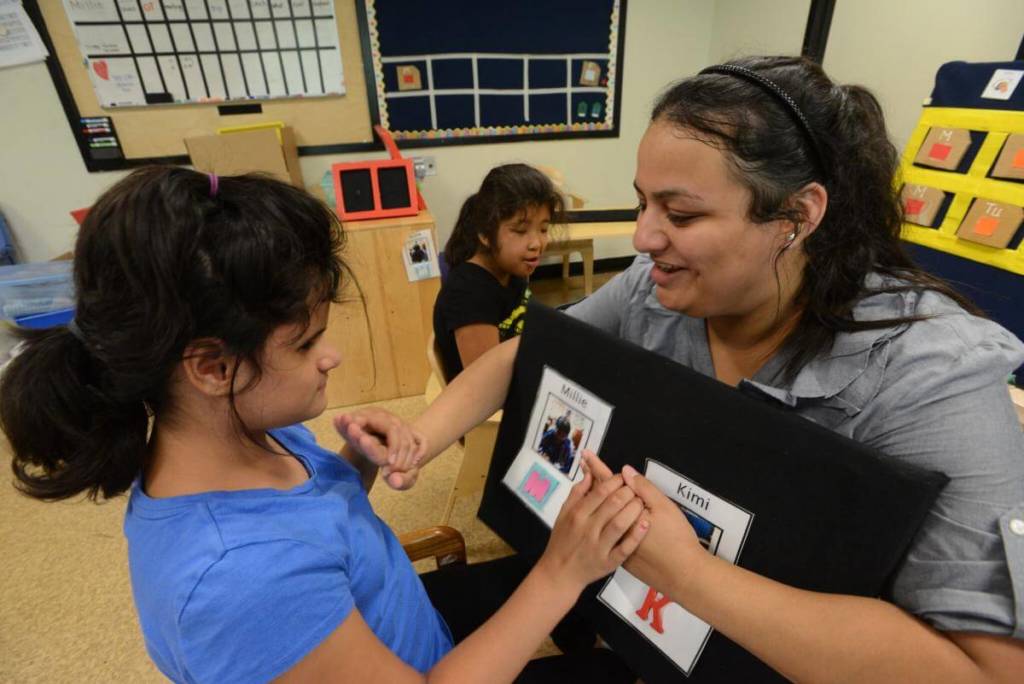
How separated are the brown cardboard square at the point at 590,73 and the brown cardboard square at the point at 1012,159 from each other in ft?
7.50

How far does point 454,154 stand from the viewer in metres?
3.13

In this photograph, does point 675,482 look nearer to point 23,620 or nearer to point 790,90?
point 790,90

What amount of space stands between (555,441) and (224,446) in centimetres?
44

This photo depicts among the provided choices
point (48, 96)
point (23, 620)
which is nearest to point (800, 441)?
point (23, 620)

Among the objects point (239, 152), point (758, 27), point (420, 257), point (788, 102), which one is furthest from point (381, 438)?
point (758, 27)

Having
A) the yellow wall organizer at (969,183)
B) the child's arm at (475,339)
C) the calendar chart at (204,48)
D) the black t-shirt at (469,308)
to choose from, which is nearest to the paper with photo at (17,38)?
the calendar chart at (204,48)

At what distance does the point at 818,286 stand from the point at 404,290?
6.09ft

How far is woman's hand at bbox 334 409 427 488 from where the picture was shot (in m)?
0.81

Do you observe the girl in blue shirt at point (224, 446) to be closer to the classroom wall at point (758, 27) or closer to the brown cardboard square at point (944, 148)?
the brown cardboard square at point (944, 148)

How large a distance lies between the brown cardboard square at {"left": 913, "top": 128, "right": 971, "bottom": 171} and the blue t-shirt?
1755 millimetres

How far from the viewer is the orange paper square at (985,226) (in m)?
1.31

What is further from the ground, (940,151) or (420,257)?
(940,151)

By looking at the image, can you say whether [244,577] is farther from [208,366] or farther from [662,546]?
[662,546]

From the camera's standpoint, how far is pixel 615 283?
38.6 inches
